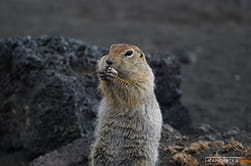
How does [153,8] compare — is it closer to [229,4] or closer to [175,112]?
[229,4]

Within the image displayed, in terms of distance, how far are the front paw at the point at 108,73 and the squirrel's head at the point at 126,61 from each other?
7 cm

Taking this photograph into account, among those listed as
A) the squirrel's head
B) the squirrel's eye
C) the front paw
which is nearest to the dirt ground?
the squirrel's head

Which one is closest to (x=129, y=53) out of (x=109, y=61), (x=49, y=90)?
(x=109, y=61)

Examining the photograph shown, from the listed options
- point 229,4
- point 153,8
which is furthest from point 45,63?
point 229,4

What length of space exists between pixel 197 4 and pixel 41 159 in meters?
12.9

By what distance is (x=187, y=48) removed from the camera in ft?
47.0

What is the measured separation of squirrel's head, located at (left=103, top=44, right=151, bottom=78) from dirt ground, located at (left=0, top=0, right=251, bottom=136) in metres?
4.01

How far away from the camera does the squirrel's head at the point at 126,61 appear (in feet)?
17.6

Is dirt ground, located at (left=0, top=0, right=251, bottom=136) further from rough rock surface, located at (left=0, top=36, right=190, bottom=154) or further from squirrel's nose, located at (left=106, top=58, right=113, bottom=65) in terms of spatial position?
squirrel's nose, located at (left=106, top=58, right=113, bottom=65)

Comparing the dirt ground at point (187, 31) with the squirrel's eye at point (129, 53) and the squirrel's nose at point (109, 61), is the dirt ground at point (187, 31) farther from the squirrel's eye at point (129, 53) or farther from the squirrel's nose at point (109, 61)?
the squirrel's nose at point (109, 61)

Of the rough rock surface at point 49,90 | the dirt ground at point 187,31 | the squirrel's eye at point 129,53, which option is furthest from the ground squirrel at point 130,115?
the dirt ground at point 187,31

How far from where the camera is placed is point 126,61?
5453mm

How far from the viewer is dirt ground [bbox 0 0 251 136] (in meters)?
10.9

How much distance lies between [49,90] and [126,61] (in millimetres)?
2044
